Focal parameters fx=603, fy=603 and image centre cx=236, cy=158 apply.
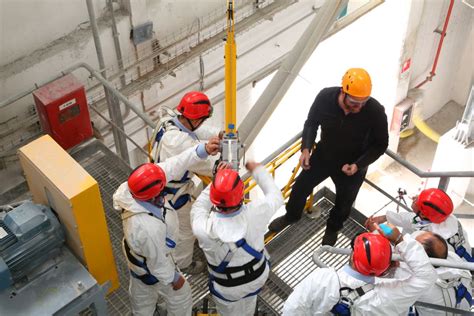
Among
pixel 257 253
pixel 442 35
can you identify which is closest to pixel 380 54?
pixel 442 35

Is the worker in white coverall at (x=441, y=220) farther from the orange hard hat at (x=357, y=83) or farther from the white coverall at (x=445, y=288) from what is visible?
the orange hard hat at (x=357, y=83)

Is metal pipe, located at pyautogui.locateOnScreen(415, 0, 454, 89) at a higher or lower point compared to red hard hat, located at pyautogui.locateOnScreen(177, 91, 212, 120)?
lower

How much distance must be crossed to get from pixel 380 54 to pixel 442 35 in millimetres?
1749

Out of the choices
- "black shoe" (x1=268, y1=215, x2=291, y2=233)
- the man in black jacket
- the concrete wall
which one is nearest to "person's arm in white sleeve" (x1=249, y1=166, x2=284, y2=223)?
the man in black jacket

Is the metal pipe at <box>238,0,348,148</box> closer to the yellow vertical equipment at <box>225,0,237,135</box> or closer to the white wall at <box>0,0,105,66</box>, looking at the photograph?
the yellow vertical equipment at <box>225,0,237,135</box>

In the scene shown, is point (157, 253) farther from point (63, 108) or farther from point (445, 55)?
point (445, 55)

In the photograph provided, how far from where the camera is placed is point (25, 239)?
14.7ft

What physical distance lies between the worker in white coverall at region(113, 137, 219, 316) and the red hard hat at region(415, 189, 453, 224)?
179 centimetres

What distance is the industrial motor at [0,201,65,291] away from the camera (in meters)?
4.42

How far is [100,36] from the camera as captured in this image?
675 cm

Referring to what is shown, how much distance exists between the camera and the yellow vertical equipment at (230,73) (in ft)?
12.8

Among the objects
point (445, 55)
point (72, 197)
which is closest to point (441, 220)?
point (72, 197)

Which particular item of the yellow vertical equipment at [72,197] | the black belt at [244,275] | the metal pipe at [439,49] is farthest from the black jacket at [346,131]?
the metal pipe at [439,49]

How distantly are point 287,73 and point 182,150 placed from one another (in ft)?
Answer: 3.72
